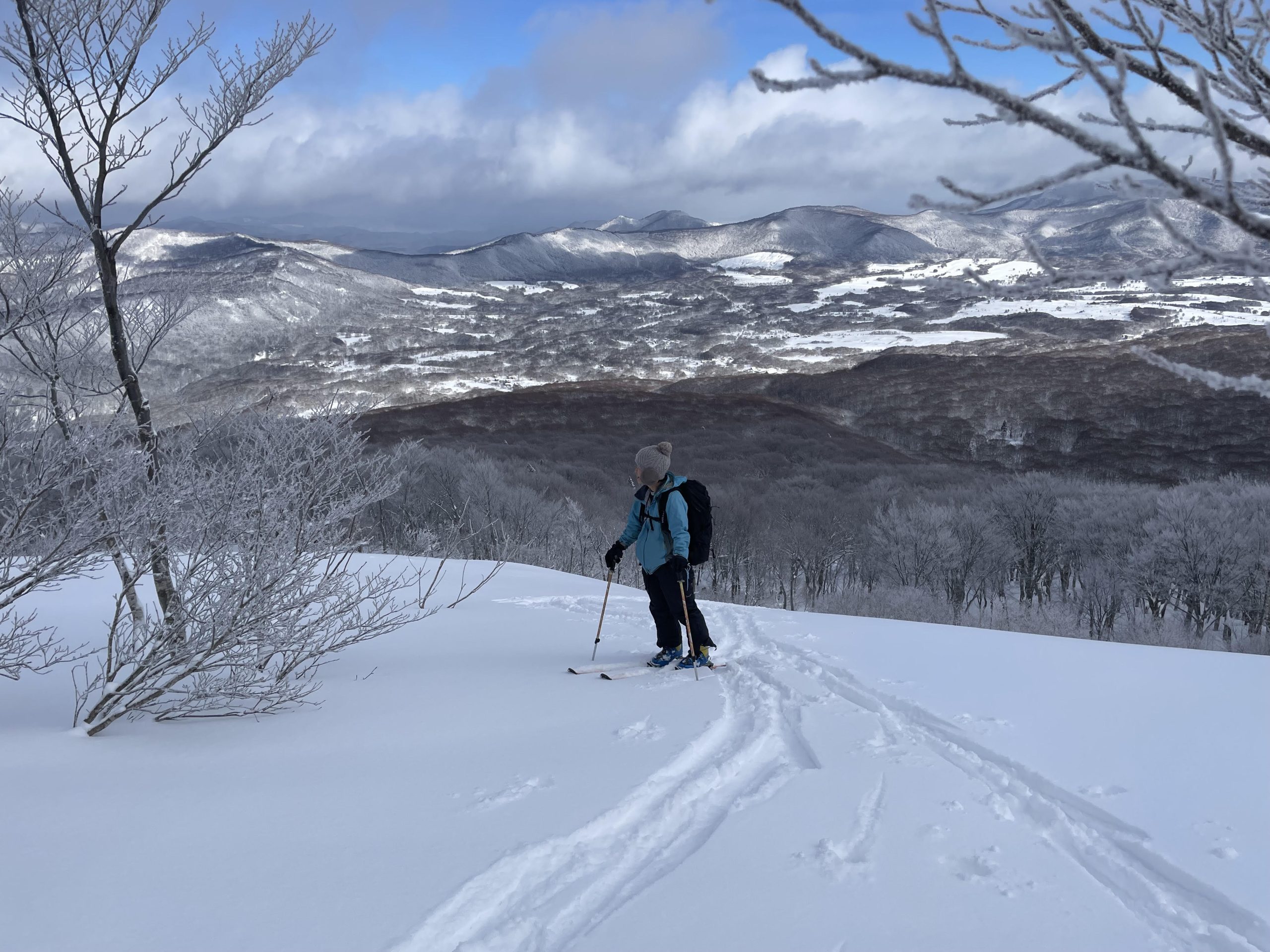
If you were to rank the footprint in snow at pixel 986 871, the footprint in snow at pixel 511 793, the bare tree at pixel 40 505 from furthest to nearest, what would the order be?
the bare tree at pixel 40 505 < the footprint in snow at pixel 511 793 < the footprint in snow at pixel 986 871

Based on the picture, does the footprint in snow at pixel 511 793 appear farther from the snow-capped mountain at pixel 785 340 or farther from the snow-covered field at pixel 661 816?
the snow-capped mountain at pixel 785 340

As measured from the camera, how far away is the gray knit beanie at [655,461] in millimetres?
5984

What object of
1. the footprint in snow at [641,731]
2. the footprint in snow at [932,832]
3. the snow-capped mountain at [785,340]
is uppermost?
the snow-capped mountain at [785,340]

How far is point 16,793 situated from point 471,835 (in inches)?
79.2

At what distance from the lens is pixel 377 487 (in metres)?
6.01

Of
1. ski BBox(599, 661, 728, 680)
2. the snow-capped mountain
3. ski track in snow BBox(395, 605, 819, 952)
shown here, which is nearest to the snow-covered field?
ski track in snow BBox(395, 605, 819, 952)

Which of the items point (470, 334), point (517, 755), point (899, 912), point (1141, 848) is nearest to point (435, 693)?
point (517, 755)

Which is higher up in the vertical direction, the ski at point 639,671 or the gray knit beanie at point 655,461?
the gray knit beanie at point 655,461

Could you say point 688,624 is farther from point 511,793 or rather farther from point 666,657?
point 511,793

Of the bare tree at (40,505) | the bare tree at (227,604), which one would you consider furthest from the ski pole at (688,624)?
the bare tree at (40,505)

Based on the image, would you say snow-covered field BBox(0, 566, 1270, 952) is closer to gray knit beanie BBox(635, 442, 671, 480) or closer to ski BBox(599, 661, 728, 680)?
ski BBox(599, 661, 728, 680)

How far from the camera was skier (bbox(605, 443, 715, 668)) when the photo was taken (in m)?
5.98

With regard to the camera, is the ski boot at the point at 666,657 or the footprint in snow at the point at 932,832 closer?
the footprint in snow at the point at 932,832

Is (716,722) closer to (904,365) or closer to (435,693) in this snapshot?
(435,693)
